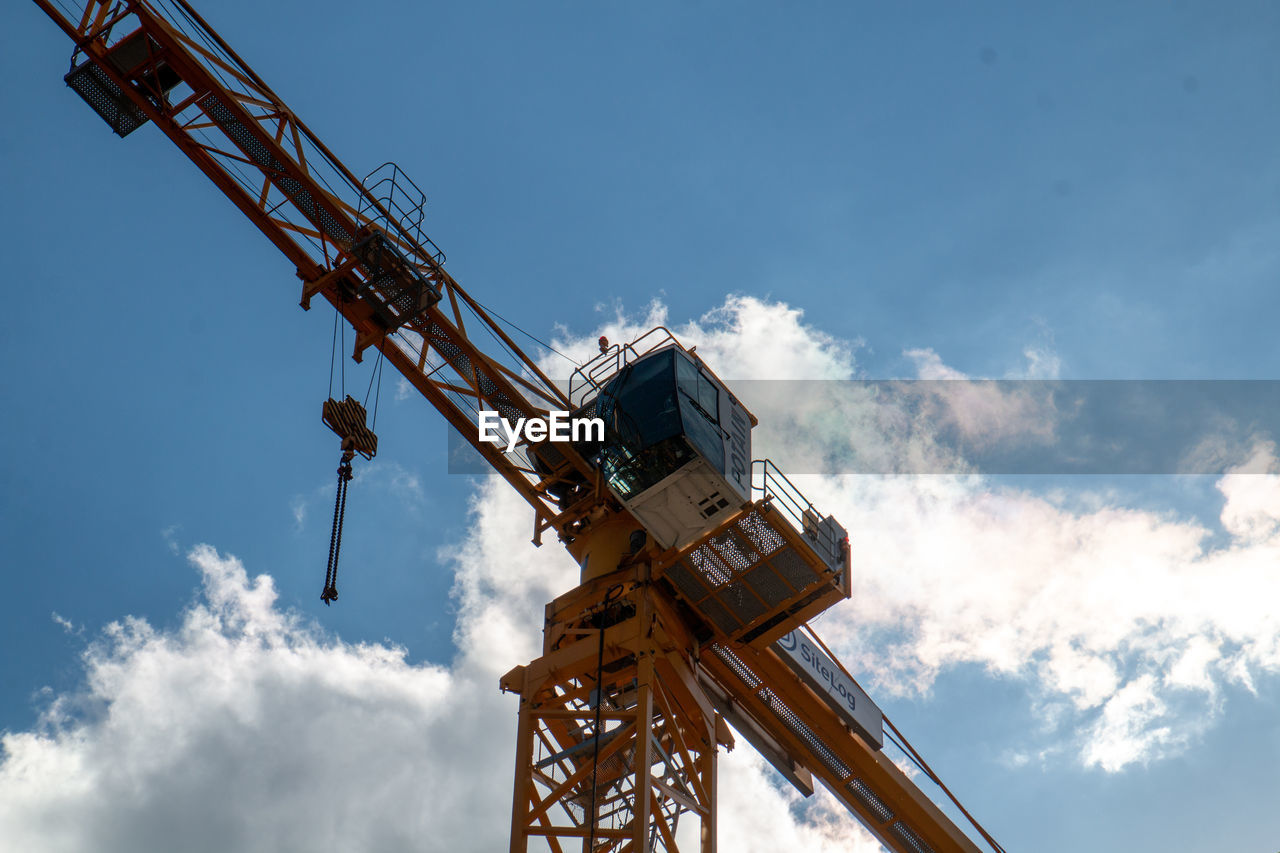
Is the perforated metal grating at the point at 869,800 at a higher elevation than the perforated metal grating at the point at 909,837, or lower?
higher

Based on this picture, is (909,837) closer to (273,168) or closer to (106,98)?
(273,168)

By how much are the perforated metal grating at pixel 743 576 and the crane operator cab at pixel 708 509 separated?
16 millimetres

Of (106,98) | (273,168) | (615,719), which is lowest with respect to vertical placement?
(615,719)

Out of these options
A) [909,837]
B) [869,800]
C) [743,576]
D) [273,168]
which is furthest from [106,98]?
[909,837]

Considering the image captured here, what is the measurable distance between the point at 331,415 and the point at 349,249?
271 centimetres

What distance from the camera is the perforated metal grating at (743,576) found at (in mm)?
22109

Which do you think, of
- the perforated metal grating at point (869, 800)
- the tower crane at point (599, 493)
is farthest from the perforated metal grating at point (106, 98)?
the perforated metal grating at point (869, 800)

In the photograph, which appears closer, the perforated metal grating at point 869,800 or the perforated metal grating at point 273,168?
the perforated metal grating at point 273,168

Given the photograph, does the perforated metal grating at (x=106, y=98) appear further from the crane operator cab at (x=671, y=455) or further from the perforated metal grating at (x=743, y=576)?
the perforated metal grating at (x=743, y=576)

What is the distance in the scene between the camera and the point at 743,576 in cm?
2250

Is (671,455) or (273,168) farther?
(273,168)

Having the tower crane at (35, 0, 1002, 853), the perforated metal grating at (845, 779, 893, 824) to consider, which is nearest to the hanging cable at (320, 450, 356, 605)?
the tower crane at (35, 0, 1002, 853)

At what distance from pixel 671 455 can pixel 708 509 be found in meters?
1.01

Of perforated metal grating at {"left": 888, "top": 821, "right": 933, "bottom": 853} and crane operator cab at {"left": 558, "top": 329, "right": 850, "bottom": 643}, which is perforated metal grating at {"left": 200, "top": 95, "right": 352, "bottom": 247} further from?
perforated metal grating at {"left": 888, "top": 821, "right": 933, "bottom": 853}
